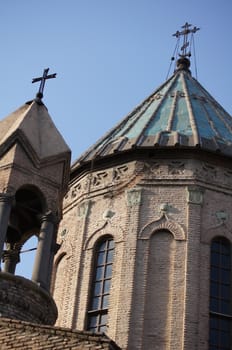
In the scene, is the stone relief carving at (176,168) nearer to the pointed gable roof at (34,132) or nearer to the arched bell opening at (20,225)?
the pointed gable roof at (34,132)

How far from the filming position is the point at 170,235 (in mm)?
24781

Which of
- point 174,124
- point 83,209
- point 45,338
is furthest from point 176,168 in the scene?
point 45,338

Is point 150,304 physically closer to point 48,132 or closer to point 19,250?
point 19,250

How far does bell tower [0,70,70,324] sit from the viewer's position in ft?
63.1

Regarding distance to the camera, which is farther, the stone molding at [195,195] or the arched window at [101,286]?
the stone molding at [195,195]

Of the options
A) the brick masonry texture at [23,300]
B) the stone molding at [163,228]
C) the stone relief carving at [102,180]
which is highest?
the stone relief carving at [102,180]

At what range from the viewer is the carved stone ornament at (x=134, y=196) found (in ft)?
83.2

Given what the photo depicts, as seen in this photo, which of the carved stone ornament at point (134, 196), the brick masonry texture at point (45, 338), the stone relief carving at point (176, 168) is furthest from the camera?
the stone relief carving at point (176, 168)

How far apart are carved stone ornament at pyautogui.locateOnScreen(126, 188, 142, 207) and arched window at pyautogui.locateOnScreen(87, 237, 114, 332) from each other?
3.77 feet

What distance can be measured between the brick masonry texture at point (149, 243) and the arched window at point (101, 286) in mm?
189

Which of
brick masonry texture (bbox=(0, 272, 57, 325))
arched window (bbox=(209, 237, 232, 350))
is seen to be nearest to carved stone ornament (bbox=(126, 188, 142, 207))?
arched window (bbox=(209, 237, 232, 350))

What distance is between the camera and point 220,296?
24016 mm

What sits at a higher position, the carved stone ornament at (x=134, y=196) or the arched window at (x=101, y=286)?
the carved stone ornament at (x=134, y=196)

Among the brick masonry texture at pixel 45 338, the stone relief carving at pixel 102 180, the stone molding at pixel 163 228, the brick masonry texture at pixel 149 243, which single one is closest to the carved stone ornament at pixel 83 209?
the brick masonry texture at pixel 149 243
